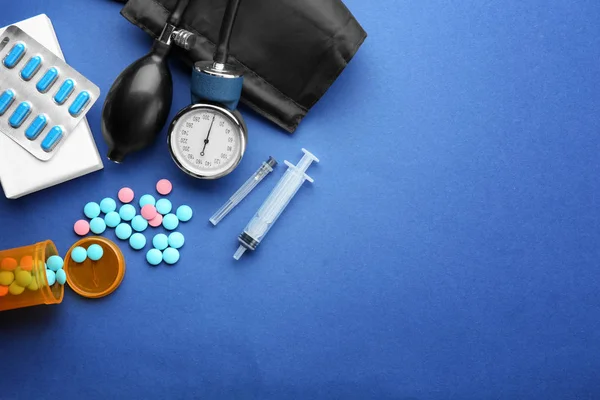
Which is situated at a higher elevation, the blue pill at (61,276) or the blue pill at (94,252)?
the blue pill at (94,252)

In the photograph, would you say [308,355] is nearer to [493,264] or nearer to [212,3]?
[493,264]

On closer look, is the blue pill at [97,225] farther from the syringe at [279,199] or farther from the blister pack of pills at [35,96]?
the syringe at [279,199]

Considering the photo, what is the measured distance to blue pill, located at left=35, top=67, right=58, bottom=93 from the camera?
3.69 ft

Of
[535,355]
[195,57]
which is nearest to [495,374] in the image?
[535,355]

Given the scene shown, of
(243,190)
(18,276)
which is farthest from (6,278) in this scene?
(243,190)

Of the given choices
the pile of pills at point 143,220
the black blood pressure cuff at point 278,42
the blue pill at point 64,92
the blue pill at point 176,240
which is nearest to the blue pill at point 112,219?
the pile of pills at point 143,220

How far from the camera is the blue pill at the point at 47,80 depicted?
1125mm

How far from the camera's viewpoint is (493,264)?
4.13 feet

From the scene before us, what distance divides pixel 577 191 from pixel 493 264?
0.24 metres

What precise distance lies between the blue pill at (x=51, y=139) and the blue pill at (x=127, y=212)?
0.17 m

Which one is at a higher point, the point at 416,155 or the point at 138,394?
the point at 416,155

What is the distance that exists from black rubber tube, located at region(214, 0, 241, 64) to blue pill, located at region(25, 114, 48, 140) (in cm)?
35

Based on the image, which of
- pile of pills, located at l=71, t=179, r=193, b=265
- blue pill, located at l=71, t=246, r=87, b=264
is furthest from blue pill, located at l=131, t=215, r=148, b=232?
blue pill, located at l=71, t=246, r=87, b=264

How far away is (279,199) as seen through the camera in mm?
1202
